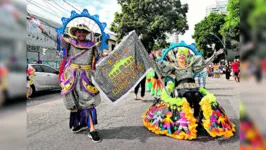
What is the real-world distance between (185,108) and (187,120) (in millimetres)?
194

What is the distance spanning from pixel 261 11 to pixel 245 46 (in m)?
0.12

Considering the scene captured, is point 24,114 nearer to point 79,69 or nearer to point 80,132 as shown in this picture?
point 79,69

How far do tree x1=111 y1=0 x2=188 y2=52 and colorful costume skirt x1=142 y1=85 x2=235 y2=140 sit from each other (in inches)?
973

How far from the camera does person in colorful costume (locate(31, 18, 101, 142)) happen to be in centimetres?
431

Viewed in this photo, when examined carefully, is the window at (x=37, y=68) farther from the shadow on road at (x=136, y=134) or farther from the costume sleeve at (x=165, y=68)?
the costume sleeve at (x=165, y=68)

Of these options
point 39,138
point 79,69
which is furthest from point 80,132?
point 79,69

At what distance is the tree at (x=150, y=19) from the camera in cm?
2966

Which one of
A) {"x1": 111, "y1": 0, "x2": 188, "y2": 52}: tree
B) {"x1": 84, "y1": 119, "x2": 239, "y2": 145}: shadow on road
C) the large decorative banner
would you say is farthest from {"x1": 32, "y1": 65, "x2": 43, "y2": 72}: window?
{"x1": 111, "y1": 0, "x2": 188, "y2": 52}: tree

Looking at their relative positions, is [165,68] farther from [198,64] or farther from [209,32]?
[209,32]

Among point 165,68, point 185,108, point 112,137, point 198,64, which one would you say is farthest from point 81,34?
point 198,64

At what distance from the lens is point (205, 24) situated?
53812 millimetres

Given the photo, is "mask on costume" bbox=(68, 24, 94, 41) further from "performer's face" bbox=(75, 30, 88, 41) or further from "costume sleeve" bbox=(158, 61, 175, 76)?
"costume sleeve" bbox=(158, 61, 175, 76)

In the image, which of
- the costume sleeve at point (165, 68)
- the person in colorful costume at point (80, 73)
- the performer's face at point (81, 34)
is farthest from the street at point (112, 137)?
the performer's face at point (81, 34)

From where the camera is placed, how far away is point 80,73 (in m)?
4.34
